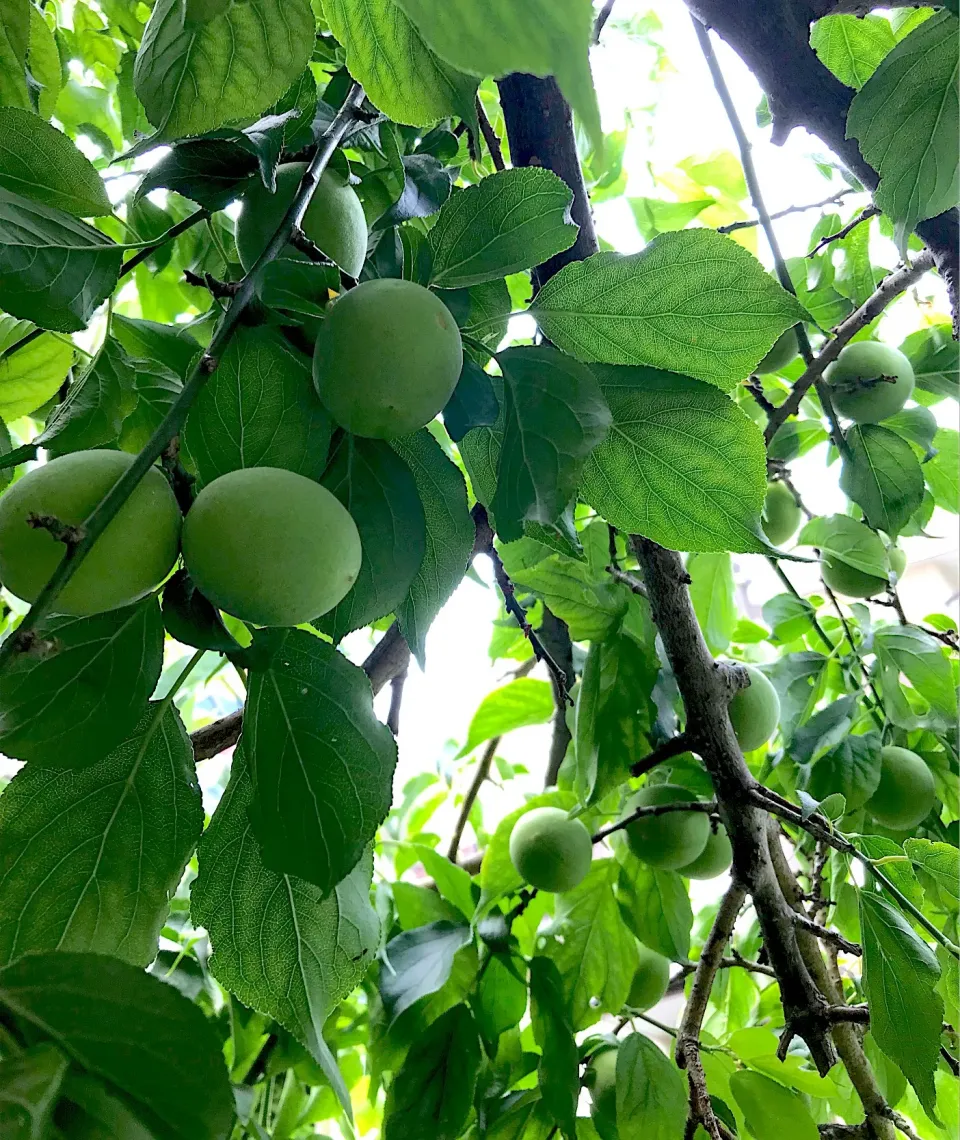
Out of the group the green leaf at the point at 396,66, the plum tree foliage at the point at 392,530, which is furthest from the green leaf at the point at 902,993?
the green leaf at the point at 396,66

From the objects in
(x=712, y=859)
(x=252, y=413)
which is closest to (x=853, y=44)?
(x=252, y=413)

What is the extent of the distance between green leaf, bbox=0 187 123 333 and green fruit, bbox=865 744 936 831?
0.63 metres

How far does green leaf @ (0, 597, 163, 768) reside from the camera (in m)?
0.27

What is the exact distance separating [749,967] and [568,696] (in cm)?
23

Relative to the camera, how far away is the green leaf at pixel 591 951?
64cm

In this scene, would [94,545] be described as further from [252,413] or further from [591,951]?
[591,951]

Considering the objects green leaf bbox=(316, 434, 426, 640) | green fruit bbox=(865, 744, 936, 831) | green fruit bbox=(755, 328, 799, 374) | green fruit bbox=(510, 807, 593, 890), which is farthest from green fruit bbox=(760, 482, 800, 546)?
green leaf bbox=(316, 434, 426, 640)

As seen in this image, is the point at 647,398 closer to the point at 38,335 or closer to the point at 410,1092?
the point at 38,335

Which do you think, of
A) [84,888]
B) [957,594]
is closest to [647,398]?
→ [84,888]

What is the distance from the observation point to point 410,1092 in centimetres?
57

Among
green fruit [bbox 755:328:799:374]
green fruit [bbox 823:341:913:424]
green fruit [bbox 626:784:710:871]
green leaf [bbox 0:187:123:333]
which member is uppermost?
green fruit [bbox 755:328:799:374]

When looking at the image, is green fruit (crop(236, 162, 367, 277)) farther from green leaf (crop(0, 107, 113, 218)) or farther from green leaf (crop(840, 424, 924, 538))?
green leaf (crop(840, 424, 924, 538))

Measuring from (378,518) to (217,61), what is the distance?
165mm

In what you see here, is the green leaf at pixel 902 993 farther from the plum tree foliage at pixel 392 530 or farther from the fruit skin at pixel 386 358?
the fruit skin at pixel 386 358
